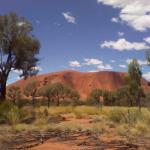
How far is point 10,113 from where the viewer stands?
26047mm

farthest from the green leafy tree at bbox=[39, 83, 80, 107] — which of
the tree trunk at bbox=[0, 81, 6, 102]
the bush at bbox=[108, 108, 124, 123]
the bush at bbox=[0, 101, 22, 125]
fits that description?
the bush at bbox=[108, 108, 124, 123]

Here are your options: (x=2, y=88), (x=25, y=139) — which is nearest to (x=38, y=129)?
(x=25, y=139)

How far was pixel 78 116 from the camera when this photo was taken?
30.8 m

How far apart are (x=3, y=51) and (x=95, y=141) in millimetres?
18013

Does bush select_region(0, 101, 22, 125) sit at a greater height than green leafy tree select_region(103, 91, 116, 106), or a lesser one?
lesser

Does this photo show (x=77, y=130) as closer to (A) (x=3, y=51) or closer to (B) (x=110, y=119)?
(B) (x=110, y=119)

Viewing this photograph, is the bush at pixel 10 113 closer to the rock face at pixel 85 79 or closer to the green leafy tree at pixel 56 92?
the green leafy tree at pixel 56 92

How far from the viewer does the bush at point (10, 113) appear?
24.8 meters

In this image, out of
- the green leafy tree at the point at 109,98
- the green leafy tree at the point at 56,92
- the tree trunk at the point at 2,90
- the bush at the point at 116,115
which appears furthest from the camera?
the green leafy tree at the point at 109,98

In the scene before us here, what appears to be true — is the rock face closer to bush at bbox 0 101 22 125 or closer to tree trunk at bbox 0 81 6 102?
tree trunk at bbox 0 81 6 102

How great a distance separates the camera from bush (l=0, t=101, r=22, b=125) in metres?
24.8

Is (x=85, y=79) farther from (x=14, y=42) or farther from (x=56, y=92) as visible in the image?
(x=14, y=42)

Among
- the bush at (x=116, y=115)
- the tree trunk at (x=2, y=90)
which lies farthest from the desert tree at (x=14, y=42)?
the bush at (x=116, y=115)

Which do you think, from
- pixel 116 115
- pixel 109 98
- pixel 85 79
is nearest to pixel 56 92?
pixel 109 98
